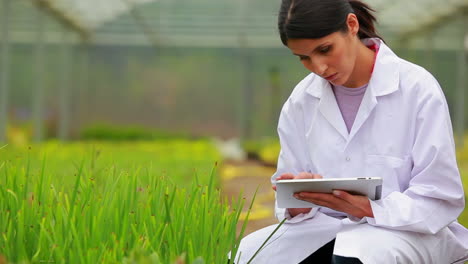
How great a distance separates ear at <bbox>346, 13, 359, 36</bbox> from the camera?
8.52ft

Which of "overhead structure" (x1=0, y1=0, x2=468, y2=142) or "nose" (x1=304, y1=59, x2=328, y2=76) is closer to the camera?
"nose" (x1=304, y1=59, x2=328, y2=76)

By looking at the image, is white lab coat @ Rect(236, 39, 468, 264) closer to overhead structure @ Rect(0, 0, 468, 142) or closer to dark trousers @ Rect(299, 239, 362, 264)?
dark trousers @ Rect(299, 239, 362, 264)

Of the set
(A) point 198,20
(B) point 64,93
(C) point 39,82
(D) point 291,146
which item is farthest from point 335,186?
(A) point 198,20

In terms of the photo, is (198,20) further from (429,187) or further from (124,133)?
(429,187)

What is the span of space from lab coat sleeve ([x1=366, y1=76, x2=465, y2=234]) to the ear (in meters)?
0.32

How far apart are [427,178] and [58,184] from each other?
1299mm

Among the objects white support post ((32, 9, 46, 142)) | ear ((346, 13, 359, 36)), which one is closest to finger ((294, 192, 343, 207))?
ear ((346, 13, 359, 36))

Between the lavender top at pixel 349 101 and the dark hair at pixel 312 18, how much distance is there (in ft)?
0.85

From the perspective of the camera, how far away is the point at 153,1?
1673 cm

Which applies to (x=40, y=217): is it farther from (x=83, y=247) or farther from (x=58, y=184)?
(x=58, y=184)

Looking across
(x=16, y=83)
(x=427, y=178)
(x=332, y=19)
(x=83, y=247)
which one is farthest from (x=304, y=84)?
(x=16, y=83)

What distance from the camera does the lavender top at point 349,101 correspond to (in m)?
2.74

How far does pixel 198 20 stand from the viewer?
1725cm

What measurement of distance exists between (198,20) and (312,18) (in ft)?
49.0
